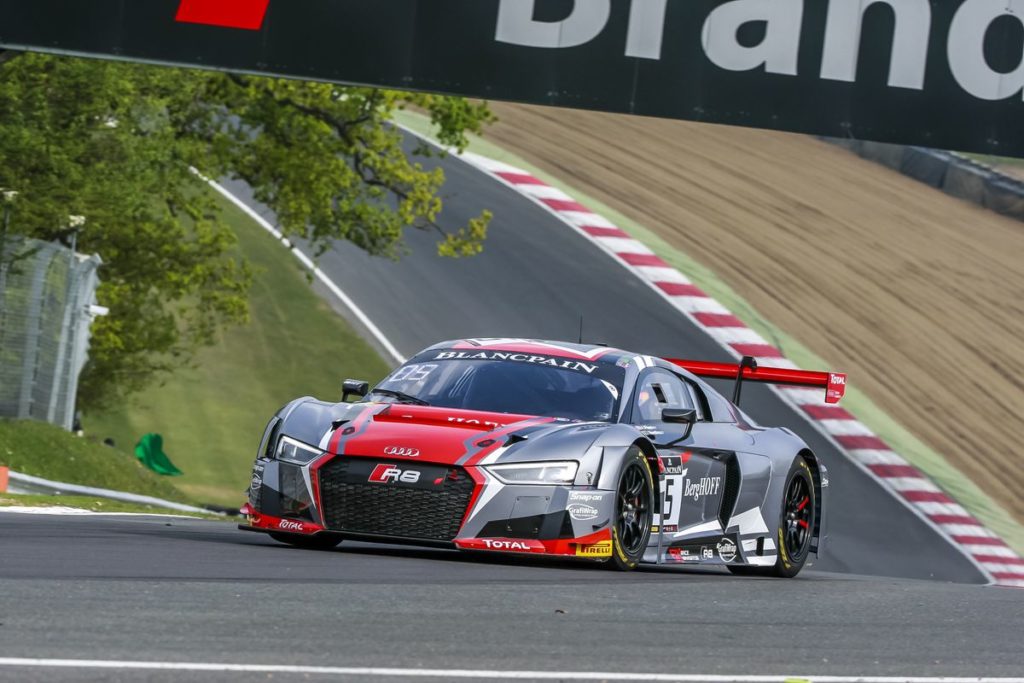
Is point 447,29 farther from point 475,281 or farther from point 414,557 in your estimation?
point 475,281

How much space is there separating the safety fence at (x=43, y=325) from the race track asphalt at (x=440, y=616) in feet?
31.2

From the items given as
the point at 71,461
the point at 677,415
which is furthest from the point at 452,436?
the point at 71,461

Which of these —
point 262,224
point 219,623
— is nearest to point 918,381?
point 262,224

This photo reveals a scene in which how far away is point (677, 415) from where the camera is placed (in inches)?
398

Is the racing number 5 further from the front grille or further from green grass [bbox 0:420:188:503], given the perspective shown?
green grass [bbox 0:420:188:503]

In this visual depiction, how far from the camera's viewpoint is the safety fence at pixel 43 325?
1883 centimetres

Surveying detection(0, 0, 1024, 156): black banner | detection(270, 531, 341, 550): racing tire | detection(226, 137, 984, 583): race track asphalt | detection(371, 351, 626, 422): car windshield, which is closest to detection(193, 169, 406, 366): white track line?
detection(226, 137, 984, 583): race track asphalt

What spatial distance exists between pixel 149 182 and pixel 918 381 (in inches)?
406

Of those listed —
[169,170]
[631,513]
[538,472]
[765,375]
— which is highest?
[169,170]

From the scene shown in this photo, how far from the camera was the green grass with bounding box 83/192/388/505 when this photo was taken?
23.0 m

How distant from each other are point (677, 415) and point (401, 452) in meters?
1.75

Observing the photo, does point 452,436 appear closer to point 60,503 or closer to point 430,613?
point 430,613

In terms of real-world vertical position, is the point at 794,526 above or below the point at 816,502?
below

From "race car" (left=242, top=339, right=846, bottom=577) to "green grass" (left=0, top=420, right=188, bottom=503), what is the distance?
28.2ft
